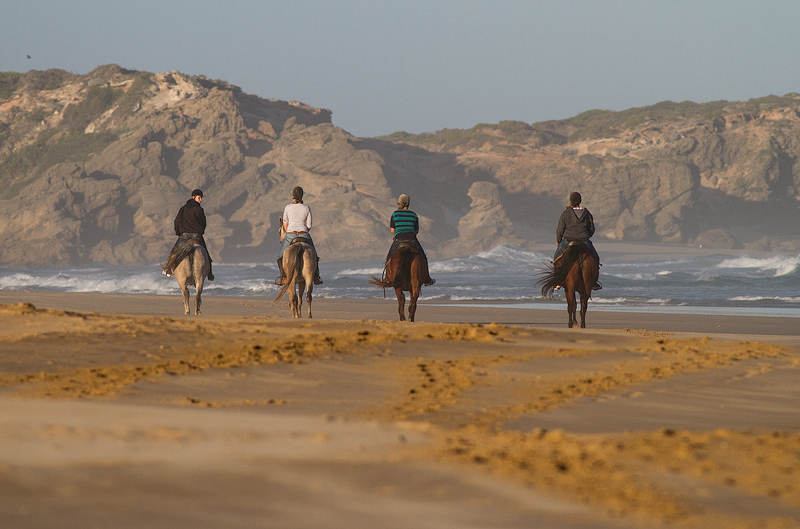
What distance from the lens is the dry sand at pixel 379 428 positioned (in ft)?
8.55

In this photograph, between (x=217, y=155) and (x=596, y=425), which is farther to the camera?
(x=217, y=155)

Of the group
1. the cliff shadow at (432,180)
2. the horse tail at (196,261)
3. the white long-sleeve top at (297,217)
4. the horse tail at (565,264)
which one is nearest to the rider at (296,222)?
the white long-sleeve top at (297,217)

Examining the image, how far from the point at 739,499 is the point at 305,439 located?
180 cm

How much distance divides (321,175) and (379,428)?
64.9m

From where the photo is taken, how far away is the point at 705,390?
5809 mm

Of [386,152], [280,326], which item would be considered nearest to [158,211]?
[386,152]

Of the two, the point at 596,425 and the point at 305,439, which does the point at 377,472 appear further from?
the point at 596,425

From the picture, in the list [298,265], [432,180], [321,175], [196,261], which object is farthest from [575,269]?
[432,180]

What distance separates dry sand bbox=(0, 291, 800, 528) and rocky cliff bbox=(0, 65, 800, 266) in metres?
52.8

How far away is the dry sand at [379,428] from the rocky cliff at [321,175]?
52.8 metres

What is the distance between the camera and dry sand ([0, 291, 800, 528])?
8.55 feet

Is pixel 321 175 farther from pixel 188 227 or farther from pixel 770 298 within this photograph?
pixel 188 227

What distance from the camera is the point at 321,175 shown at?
223ft

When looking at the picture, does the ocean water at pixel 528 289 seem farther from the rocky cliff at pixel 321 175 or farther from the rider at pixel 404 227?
the rocky cliff at pixel 321 175
